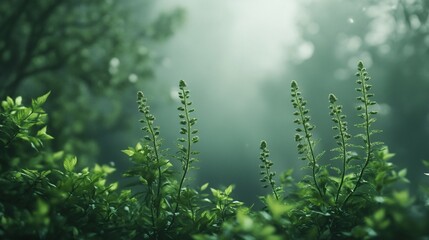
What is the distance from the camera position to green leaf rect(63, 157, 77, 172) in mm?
2732

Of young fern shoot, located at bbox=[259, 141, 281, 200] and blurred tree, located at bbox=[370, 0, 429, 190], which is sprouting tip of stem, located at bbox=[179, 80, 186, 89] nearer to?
young fern shoot, located at bbox=[259, 141, 281, 200]

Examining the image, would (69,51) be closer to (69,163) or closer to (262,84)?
(69,163)

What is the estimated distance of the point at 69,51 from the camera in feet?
51.0

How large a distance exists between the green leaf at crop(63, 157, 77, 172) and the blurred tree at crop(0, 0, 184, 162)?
11.4 meters

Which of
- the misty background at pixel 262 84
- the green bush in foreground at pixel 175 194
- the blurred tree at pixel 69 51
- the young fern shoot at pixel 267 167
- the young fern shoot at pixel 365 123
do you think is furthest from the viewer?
the misty background at pixel 262 84

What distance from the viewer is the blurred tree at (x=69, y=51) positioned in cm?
1402

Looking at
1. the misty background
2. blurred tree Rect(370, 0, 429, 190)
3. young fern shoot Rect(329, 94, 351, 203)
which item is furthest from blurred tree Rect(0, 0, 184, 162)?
blurred tree Rect(370, 0, 429, 190)

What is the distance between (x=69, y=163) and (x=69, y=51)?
1392 centimetres

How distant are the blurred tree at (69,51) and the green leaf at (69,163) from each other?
448 inches

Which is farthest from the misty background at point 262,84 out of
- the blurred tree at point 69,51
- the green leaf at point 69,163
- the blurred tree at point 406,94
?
the green leaf at point 69,163

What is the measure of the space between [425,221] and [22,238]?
5.98 ft

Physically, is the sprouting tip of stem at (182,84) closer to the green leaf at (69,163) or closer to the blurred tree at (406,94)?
the green leaf at (69,163)

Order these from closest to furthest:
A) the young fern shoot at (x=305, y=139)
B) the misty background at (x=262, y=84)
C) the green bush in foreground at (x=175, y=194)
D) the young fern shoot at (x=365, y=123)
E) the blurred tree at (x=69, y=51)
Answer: the green bush in foreground at (x=175, y=194) → the young fern shoot at (x=365, y=123) → the young fern shoot at (x=305, y=139) → the blurred tree at (x=69, y=51) → the misty background at (x=262, y=84)

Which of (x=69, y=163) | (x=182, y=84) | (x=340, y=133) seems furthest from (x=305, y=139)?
(x=69, y=163)
